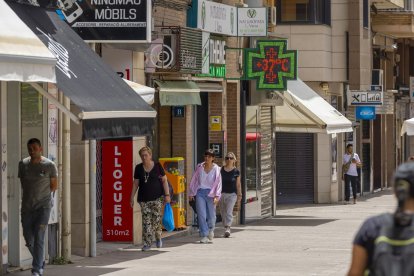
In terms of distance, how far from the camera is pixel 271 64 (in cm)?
2870

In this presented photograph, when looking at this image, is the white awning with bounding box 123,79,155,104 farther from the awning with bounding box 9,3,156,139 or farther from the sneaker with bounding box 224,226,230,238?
the sneaker with bounding box 224,226,230,238

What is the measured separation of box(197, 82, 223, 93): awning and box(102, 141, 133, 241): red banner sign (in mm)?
4485

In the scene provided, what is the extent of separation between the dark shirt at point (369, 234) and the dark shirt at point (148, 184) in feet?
47.3

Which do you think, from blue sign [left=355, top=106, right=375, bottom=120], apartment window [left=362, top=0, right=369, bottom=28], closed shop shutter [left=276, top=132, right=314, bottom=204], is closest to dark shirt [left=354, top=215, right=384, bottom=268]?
closed shop shutter [left=276, top=132, right=314, bottom=204]

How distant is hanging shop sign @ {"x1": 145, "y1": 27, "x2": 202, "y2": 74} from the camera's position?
75.8ft

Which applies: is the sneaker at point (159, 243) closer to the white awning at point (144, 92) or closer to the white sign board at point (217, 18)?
the white awning at point (144, 92)

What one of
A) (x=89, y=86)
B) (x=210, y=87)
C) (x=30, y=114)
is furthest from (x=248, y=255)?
(x=210, y=87)

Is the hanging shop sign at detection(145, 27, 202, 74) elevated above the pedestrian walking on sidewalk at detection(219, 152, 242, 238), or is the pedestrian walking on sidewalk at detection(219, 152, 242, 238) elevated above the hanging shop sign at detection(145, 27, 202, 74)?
the hanging shop sign at detection(145, 27, 202, 74)

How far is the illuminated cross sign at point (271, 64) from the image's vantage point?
28.6 metres

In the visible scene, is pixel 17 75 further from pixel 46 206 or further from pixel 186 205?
pixel 186 205

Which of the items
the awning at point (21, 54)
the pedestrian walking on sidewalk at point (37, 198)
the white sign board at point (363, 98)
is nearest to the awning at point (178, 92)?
the pedestrian walking on sidewalk at point (37, 198)

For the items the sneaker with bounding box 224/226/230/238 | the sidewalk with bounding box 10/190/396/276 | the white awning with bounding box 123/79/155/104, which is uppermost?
the white awning with bounding box 123/79/155/104

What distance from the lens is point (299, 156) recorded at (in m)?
39.0

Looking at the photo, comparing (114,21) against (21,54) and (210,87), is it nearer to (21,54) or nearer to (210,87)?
(21,54)
